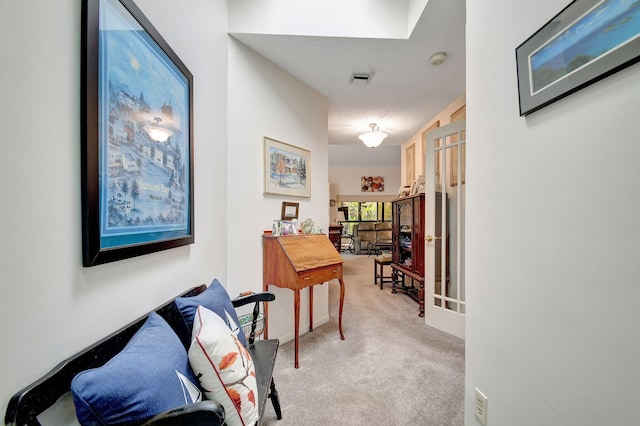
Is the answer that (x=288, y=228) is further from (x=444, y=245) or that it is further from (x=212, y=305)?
(x=444, y=245)

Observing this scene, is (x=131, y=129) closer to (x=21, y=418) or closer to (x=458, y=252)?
(x=21, y=418)

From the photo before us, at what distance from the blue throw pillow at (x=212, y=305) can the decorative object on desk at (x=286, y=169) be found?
1.09 meters

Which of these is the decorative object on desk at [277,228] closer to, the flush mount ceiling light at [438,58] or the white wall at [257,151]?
the white wall at [257,151]

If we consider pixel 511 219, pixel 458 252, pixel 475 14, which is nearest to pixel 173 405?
pixel 511 219

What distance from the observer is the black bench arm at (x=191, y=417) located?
60 cm

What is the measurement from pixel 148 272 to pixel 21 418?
565 mm

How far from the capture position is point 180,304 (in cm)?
111

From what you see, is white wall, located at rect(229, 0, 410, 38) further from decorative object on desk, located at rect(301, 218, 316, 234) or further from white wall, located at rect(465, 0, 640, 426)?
decorative object on desk, located at rect(301, 218, 316, 234)

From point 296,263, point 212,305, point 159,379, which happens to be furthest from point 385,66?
point 159,379

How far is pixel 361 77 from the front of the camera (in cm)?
252

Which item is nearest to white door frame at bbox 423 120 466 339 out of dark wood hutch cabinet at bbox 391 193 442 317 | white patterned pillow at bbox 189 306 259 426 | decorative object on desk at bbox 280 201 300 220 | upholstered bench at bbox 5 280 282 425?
dark wood hutch cabinet at bbox 391 193 442 317

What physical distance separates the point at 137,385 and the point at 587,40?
1519 mm

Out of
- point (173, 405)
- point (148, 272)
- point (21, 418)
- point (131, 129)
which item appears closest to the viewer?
point (21, 418)

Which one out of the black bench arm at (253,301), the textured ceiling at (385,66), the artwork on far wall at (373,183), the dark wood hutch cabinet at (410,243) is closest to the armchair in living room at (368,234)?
the artwork on far wall at (373,183)
